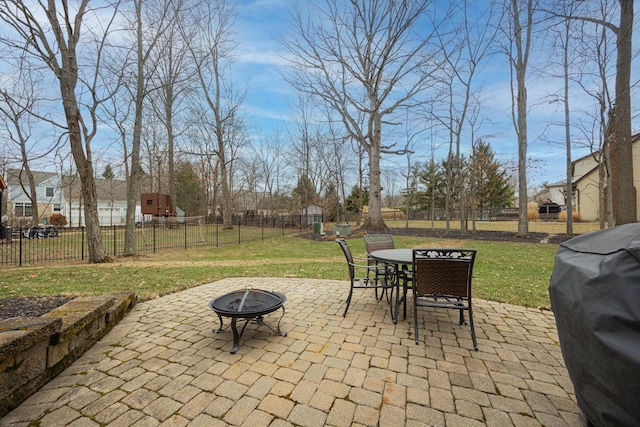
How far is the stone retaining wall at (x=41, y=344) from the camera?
180 centimetres

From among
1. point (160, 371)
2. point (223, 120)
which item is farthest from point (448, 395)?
point (223, 120)

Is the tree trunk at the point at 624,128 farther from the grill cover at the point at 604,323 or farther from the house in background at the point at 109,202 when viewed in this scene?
the house in background at the point at 109,202

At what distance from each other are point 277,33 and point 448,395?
566 inches

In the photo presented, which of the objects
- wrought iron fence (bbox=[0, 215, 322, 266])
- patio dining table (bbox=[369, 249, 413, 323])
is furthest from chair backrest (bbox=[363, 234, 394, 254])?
wrought iron fence (bbox=[0, 215, 322, 266])

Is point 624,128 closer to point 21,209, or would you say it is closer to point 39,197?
point 21,209

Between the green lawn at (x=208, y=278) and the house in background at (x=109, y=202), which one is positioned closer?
the green lawn at (x=208, y=278)

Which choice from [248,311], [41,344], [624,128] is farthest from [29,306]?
[624,128]

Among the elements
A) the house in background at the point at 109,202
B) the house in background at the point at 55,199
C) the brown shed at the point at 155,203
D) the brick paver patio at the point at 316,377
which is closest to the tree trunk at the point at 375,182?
the brick paver patio at the point at 316,377

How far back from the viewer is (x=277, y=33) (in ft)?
41.3

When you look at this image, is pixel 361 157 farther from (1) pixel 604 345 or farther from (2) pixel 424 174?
(1) pixel 604 345

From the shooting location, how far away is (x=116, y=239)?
15.0m

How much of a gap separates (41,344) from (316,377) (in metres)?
2.04

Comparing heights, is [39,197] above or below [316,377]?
above

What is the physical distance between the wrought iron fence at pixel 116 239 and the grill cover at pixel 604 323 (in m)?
10.9
